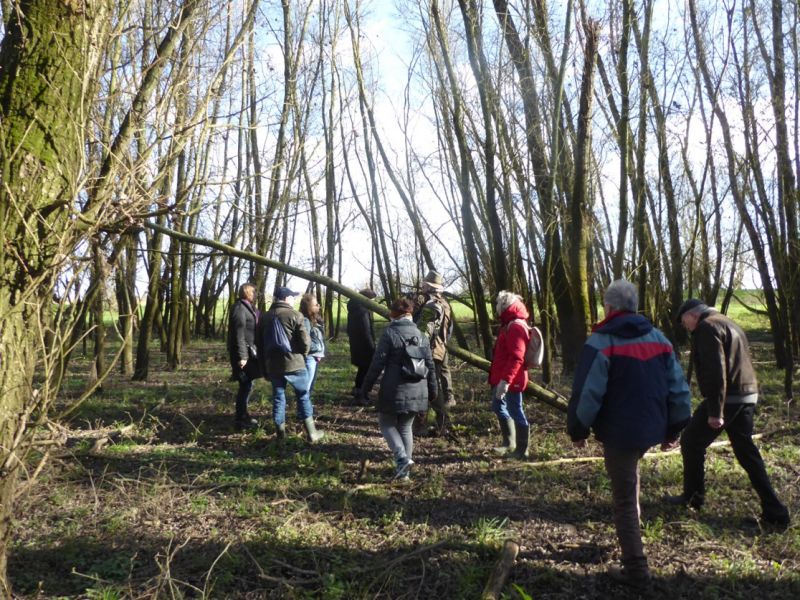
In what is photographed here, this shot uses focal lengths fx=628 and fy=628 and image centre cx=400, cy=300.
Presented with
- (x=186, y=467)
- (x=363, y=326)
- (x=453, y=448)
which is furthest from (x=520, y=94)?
(x=186, y=467)

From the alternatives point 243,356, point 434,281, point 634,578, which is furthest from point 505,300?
point 243,356

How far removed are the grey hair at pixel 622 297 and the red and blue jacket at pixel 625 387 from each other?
11cm

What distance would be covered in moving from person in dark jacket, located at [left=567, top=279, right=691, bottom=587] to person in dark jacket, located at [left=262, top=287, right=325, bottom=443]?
13.1 ft

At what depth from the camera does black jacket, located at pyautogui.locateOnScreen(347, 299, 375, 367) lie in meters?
9.77

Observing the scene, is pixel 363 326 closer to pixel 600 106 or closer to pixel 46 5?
pixel 46 5

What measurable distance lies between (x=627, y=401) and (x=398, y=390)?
2529mm

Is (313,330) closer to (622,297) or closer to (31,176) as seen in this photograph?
(622,297)

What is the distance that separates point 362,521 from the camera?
16.9 ft

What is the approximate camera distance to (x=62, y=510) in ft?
17.6

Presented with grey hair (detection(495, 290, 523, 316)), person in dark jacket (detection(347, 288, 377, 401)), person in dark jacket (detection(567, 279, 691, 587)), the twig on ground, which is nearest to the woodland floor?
the twig on ground

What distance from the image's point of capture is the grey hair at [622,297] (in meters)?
3.99

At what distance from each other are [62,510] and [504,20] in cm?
883

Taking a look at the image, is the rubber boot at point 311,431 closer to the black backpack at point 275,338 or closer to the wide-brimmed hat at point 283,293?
the black backpack at point 275,338

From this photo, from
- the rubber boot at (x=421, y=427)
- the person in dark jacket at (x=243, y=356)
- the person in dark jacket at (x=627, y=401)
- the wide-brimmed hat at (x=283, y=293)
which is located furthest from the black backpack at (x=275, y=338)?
the person in dark jacket at (x=627, y=401)
